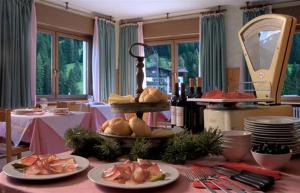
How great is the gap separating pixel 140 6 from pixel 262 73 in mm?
3805

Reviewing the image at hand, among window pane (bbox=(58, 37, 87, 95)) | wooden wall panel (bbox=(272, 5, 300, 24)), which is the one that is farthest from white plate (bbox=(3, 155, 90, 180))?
wooden wall panel (bbox=(272, 5, 300, 24))

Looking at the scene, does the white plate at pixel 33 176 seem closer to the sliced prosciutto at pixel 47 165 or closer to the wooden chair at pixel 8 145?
the sliced prosciutto at pixel 47 165

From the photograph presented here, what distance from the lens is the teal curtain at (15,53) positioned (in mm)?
3881

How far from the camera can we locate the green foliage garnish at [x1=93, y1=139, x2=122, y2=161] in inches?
36.2

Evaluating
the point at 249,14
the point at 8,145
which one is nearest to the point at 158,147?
the point at 8,145

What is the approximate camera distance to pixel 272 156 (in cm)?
79

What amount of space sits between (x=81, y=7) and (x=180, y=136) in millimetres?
4628

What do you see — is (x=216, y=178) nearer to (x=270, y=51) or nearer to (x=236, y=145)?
(x=236, y=145)

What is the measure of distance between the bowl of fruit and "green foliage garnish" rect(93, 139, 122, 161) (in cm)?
40

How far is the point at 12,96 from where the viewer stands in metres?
3.98

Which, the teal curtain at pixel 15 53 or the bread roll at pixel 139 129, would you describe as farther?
the teal curtain at pixel 15 53

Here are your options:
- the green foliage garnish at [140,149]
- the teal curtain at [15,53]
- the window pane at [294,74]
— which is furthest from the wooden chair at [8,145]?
the window pane at [294,74]

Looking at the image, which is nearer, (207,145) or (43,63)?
(207,145)

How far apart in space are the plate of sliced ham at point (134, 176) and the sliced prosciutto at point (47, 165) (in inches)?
3.5
